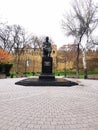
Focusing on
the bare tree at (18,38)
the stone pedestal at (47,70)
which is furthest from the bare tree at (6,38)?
the stone pedestal at (47,70)

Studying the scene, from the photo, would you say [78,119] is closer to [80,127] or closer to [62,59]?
[80,127]

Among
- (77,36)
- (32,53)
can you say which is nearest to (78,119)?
(77,36)

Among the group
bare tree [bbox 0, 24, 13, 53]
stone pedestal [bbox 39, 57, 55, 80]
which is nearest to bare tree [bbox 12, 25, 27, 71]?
bare tree [bbox 0, 24, 13, 53]

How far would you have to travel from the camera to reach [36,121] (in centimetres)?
642

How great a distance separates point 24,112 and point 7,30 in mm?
43600

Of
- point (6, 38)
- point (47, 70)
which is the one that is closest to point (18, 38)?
point (6, 38)

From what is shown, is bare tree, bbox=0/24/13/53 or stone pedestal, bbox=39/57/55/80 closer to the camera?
stone pedestal, bbox=39/57/55/80

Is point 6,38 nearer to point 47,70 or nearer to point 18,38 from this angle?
point 18,38

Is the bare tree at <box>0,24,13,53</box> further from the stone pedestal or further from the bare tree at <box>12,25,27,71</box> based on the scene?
the stone pedestal

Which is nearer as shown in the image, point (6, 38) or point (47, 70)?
point (47, 70)

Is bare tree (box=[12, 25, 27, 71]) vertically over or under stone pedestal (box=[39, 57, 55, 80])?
over

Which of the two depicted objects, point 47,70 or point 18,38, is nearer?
point 47,70

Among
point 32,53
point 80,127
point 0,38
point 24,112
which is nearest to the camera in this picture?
point 80,127

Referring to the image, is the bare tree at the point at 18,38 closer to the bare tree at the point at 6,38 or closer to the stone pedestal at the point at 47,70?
the bare tree at the point at 6,38
